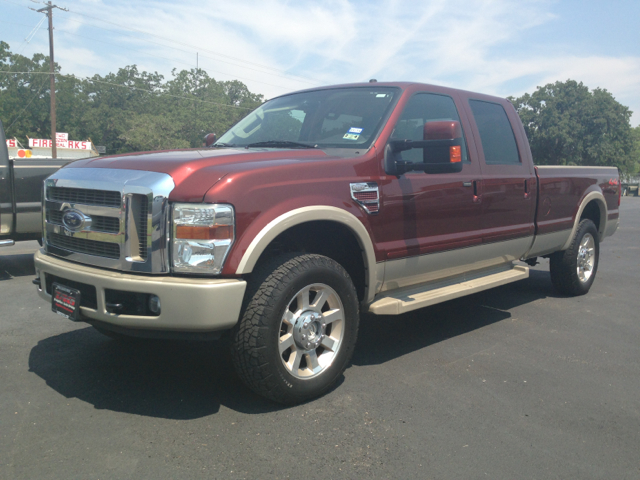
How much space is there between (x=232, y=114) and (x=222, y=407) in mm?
85860

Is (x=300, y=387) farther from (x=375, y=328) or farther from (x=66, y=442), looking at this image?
(x=375, y=328)

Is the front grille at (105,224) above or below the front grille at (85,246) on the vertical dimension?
above

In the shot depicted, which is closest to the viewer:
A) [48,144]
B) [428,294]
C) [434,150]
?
[434,150]

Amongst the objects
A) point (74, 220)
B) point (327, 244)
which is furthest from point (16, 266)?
point (327, 244)

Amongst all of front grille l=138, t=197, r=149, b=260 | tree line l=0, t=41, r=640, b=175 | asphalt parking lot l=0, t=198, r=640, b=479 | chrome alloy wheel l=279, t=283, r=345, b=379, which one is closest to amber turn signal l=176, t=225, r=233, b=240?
front grille l=138, t=197, r=149, b=260

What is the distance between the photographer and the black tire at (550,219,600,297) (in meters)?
6.14

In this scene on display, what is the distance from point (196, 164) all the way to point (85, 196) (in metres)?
0.74

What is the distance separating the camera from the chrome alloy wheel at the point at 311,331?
10.8ft

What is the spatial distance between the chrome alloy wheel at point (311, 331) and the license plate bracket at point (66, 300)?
1152mm

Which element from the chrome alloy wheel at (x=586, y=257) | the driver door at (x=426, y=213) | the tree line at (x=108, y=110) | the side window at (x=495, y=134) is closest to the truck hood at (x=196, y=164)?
the driver door at (x=426, y=213)

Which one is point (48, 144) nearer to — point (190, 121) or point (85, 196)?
point (190, 121)

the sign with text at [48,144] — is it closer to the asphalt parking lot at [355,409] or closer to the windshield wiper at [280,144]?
the asphalt parking lot at [355,409]

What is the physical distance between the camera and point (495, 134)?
515 cm

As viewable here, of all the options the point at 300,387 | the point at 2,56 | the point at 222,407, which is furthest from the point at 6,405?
the point at 2,56
